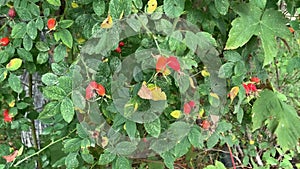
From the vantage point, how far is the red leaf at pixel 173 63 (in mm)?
777

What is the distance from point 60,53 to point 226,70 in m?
0.37

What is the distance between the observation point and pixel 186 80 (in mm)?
832

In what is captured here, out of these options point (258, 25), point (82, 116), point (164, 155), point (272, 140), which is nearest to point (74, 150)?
point (82, 116)

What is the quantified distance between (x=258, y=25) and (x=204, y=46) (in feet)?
0.37

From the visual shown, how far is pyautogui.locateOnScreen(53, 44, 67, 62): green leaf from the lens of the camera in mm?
965

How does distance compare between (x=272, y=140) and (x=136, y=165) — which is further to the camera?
(x=272, y=140)

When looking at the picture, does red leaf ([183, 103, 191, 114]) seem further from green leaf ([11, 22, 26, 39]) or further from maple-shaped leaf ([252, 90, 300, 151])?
green leaf ([11, 22, 26, 39])

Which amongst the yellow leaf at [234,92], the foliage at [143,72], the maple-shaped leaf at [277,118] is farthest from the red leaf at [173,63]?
the maple-shaped leaf at [277,118]

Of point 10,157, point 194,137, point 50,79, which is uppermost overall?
point 50,79

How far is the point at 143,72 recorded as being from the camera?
80 cm

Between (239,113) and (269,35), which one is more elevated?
(269,35)

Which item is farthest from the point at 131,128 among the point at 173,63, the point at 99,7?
the point at 99,7

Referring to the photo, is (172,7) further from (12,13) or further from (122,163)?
(12,13)

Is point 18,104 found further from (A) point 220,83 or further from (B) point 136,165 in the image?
(A) point 220,83
